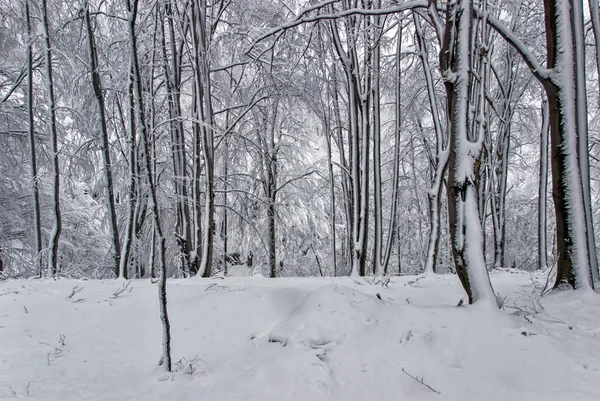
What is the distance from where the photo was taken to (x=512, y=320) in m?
2.18

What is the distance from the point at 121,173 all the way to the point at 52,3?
359 centimetres

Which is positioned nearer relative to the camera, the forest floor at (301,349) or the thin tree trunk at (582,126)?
the forest floor at (301,349)

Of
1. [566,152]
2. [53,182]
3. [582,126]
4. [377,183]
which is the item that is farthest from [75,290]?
[582,126]

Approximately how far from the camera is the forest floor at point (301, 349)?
68.1 inches

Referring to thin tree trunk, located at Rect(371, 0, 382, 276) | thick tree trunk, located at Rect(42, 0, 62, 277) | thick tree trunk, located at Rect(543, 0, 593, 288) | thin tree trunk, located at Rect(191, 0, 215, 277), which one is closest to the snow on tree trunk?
thick tree trunk, located at Rect(543, 0, 593, 288)

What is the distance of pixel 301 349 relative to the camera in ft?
6.82

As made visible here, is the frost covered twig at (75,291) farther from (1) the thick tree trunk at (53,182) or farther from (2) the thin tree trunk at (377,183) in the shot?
(2) the thin tree trunk at (377,183)

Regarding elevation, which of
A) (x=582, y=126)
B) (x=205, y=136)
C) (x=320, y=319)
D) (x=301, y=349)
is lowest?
(x=301, y=349)

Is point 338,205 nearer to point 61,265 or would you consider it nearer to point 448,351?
point 61,265

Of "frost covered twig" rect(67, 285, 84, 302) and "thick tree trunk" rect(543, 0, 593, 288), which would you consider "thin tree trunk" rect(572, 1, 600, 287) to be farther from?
"frost covered twig" rect(67, 285, 84, 302)

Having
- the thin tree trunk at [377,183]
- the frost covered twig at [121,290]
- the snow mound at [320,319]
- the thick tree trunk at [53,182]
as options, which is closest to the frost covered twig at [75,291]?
the frost covered twig at [121,290]

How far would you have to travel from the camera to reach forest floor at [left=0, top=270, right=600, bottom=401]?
1.73 m

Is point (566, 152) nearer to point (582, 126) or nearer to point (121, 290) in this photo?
point (582, 126)

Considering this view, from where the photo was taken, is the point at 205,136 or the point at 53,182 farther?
the point at 205,136
